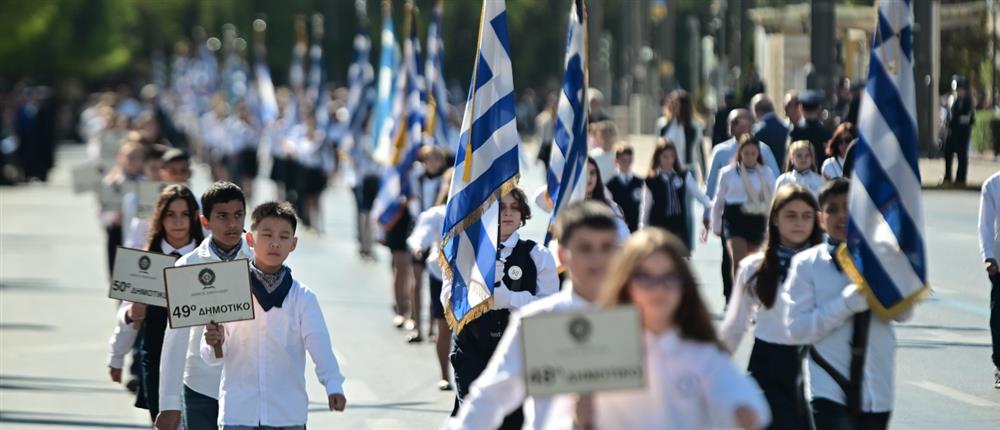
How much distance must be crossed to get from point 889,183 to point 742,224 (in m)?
7.72

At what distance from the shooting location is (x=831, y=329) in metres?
7.23

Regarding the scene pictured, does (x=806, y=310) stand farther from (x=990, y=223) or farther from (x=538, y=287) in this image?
(x=990, y=223)

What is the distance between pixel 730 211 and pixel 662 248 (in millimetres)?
10946

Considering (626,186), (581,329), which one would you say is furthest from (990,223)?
(581,329)

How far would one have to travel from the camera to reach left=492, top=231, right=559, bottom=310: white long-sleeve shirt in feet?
29.5

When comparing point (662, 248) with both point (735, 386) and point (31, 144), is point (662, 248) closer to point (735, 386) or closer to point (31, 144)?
point (735, 386)

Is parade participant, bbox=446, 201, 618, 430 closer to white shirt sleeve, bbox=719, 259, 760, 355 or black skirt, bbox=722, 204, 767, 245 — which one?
white shirt sleeve, bbox=719, 259, 760, 355

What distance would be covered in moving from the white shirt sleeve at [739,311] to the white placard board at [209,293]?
5.74 feet

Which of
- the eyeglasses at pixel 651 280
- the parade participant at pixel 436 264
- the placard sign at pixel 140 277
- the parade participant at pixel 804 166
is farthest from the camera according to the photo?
the parade participant at pixel 804 166

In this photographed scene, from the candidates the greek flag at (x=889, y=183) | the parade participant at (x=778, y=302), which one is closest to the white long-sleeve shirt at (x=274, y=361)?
the parade participant at (x=778, y=302)

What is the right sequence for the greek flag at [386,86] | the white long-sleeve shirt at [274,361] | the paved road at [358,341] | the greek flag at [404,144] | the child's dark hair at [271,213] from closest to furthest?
the white long-sleeve shirt at [274,361] → the child's dark hair at [271,213] → the paved road at [358,341] → the greek flag at [404,144] → the greek flag at [386,86]

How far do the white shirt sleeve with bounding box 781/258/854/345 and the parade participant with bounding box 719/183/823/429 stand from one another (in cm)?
9

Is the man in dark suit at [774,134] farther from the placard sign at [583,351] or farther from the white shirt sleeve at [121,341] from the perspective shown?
the placard sign at [583,351]

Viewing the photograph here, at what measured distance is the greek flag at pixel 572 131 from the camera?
11859mm
